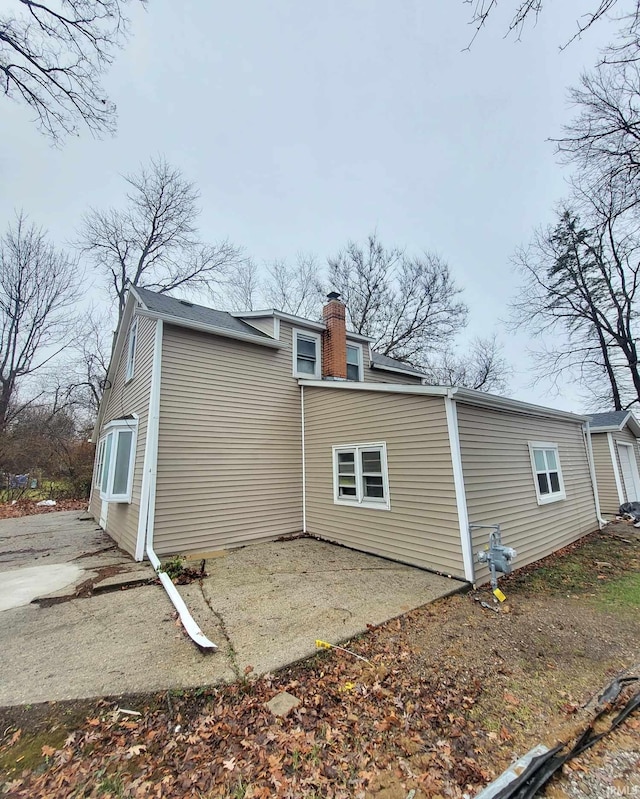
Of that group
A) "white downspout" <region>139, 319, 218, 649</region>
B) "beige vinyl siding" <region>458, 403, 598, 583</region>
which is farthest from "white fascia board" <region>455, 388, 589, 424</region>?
"white downspout" <region>139, 319, 218, 649</region>

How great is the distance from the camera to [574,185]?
7.68m

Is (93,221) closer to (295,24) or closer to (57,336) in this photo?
(57,336)

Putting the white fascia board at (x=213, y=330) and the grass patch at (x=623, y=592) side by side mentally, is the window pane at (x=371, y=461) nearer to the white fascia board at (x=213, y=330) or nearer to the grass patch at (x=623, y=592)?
the white fascia board at (x=213, y=330)

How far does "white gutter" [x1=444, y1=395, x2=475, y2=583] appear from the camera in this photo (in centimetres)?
526

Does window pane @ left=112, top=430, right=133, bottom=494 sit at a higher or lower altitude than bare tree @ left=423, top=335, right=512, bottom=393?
lower

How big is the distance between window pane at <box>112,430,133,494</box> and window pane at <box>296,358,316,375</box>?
4481 mm

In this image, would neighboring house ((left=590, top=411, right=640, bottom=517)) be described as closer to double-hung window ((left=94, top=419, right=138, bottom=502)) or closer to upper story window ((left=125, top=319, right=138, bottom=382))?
double-hung window ((left=94, top=419, right=138, bottom=502))

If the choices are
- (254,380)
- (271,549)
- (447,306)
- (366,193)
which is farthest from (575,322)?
(271,549)

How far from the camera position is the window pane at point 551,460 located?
316 inches

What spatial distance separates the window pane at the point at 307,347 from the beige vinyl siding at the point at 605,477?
35.5 ft

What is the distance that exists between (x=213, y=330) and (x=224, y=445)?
259 cm

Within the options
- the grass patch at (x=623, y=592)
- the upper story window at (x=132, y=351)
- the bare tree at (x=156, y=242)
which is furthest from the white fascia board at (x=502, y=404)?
the bare tree at (x=156, y=242)

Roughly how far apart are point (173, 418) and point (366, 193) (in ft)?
45.9

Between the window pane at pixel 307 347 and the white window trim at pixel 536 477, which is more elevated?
the window pane at pixel 307 347
